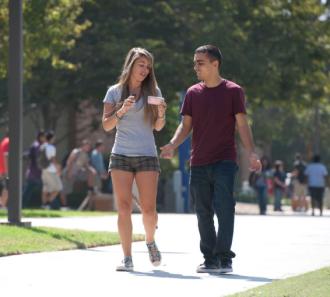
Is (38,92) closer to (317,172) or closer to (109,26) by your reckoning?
(109,26)

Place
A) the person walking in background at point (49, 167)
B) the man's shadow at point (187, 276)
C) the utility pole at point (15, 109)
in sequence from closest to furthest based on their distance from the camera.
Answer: the man's shadow at point (187, 276) < the utility pole at point (15, 109) < the person walking in background at point (49, 167)

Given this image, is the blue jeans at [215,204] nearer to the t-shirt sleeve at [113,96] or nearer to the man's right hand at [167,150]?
the man's right hand at [167,150]

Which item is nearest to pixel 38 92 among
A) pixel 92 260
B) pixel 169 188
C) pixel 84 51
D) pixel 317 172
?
pixel 84 51

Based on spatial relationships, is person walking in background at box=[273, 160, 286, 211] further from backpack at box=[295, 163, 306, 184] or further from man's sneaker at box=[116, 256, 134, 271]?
man's sneaker at box=[116, 256, 134, 271]

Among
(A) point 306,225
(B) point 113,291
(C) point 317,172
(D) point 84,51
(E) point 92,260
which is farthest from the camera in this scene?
(D) point 84,51

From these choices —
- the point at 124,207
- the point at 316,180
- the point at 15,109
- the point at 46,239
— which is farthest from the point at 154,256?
the point at 316,180

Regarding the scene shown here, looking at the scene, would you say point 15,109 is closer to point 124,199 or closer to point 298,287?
point 124,199

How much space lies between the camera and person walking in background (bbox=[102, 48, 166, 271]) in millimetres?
9891

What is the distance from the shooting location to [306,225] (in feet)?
56.7

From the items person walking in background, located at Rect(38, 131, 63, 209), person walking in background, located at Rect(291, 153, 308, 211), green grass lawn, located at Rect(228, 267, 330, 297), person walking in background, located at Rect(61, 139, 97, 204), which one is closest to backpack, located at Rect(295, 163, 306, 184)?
person walking in background, located at Rect(291, 153, 308, 211)

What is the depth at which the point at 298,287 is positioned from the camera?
8414 millimetres

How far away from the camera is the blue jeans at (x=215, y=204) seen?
32.2 ft

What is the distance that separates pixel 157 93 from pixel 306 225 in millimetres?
7746

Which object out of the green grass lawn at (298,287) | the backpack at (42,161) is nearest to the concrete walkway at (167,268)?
the green grass lawn at (298,287)
